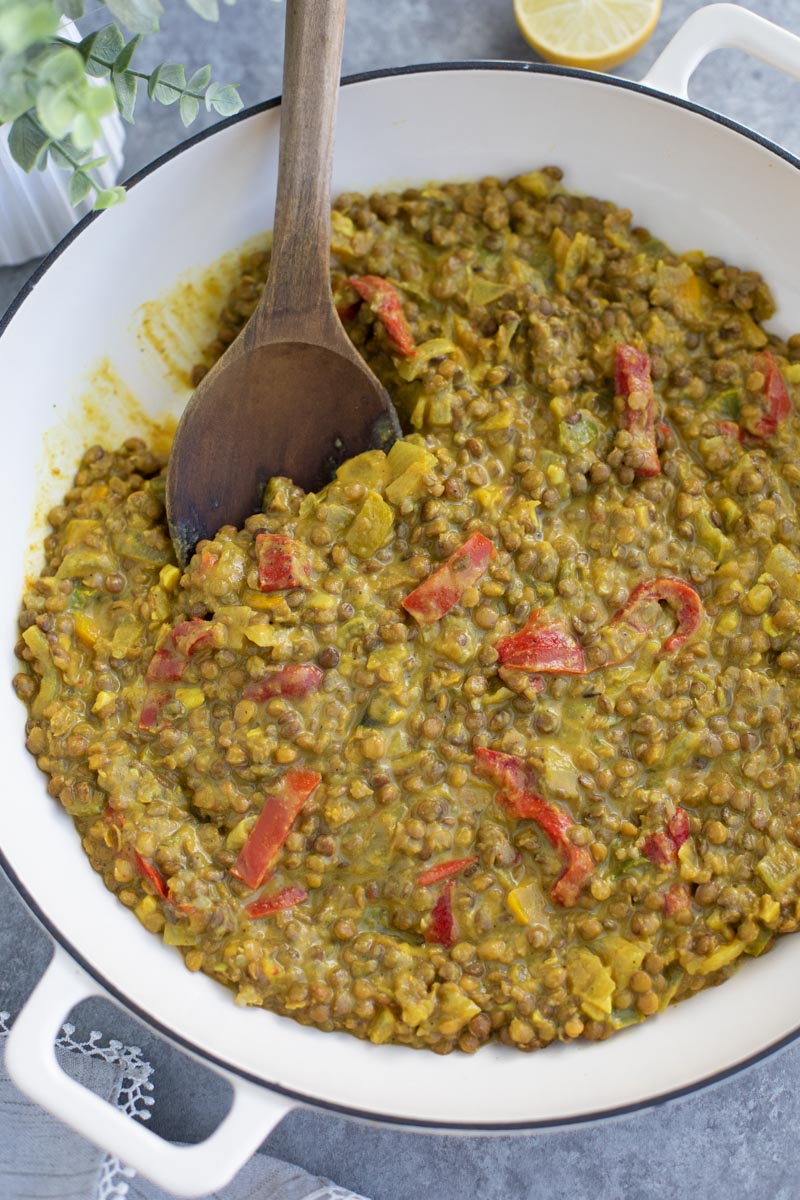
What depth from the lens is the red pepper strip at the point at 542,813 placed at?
9.97 ft

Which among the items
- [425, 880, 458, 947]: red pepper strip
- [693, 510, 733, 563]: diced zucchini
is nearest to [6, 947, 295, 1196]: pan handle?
[425, 880, 458, 947]: red pepper strip

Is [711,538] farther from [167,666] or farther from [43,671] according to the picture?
[43,671]

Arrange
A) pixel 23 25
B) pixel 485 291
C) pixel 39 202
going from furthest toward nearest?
pixel 39 202 → pixel 485 291 → pixel 23 25

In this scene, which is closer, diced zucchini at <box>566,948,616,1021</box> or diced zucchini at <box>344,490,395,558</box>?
diced zucchini at <box>566,948,616,1021</box>

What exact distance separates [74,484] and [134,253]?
0.72 meters

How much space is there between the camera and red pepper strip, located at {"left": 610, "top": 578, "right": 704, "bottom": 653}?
10.5 ft

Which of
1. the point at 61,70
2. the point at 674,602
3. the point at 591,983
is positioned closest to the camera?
the point at 61,70

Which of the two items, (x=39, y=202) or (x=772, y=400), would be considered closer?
(x=772, y=400)

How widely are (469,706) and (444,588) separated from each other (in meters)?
0.32

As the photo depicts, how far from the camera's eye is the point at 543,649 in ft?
10.3

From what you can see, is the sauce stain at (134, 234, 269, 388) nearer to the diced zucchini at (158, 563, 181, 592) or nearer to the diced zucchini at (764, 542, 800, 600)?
the diced zucchini at (158, 563, 181, 592)

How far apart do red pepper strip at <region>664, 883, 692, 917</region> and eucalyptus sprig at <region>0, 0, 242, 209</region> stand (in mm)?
2215

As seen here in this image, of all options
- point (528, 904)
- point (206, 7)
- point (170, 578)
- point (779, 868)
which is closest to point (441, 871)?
point (528, 904)

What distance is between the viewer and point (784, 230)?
3469 mm
